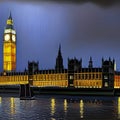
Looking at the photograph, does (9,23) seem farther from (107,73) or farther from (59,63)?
(107,73)

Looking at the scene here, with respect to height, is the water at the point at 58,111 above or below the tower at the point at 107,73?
below

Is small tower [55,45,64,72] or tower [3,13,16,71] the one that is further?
tower [3,13,16,71]

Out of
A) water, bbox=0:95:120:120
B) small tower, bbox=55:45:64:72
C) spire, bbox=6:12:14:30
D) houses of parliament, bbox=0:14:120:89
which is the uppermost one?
spire, bbox=6:12:14:30

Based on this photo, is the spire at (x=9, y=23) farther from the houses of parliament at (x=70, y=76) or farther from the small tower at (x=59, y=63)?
the small tower at (x=59, y=63)

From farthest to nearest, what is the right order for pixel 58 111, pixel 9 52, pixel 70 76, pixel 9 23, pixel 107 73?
pixel 9 23
pixel 9 52
pixel 70 76
pixel 107 73
pixel 58 111

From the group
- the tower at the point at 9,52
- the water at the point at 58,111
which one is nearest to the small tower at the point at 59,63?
the tower at the point at 9,52

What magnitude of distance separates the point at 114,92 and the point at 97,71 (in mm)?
12605

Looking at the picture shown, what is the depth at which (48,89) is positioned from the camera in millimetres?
81875

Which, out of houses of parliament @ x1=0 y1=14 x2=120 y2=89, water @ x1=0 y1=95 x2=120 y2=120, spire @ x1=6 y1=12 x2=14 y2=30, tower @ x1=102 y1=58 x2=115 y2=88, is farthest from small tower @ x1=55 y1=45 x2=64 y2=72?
water @ x1=0 y1=95 x2=120 y2=120

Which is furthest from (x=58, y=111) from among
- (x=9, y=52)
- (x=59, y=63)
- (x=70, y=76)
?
(x=9, y=52)

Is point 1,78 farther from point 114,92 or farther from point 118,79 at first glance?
point 114,92

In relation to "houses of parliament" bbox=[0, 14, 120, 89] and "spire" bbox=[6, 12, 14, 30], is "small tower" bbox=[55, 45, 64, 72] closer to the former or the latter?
"houses of parliament" bbox=[0, 14, 120, 89]

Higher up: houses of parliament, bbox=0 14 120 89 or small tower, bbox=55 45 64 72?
small tower, bbox=55 45 64 72

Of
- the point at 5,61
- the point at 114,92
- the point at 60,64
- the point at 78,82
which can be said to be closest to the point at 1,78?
the point at 5,61
